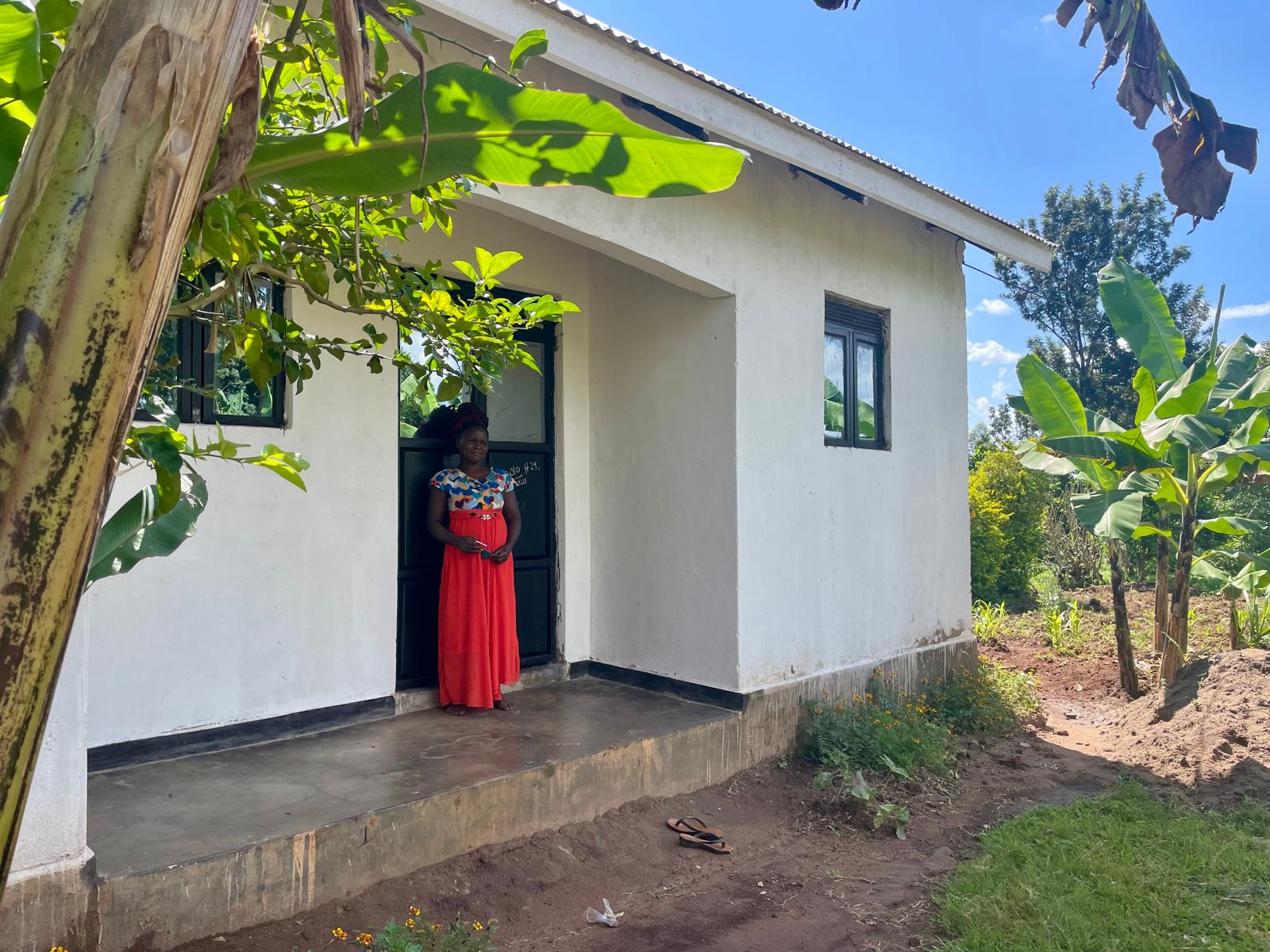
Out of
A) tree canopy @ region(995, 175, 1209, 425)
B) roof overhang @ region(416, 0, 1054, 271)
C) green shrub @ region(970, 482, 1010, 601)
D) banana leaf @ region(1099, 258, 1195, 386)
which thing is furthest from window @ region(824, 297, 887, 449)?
tree canopy @ region(995, 175, 1209, 425)

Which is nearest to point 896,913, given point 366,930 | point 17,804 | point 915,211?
point 366,930

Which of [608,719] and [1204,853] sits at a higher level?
[608,719]

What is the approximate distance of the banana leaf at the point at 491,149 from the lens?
1234 millimetres

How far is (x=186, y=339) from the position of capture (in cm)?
455

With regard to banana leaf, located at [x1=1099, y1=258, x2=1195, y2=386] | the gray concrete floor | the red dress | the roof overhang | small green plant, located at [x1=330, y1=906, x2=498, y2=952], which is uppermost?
the roof overhang

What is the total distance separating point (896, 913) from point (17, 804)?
13.4 feet

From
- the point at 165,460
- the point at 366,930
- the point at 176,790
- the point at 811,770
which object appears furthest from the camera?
the point at 811,770

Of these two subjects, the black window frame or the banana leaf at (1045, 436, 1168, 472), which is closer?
the black window frame

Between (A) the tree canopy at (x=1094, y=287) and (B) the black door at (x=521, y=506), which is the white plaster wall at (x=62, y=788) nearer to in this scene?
(B) the black door at (x=521, y=506)

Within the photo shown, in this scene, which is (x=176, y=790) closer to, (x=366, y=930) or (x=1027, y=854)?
(x=366, y=930)

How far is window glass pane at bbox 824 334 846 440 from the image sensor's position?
6734 millimetres

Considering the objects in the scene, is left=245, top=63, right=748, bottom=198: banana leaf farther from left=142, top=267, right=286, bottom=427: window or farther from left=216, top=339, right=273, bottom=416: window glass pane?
left=216, top=339, right=273, bottom=416: window glass pane

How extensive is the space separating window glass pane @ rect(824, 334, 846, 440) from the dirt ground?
94.6 inches

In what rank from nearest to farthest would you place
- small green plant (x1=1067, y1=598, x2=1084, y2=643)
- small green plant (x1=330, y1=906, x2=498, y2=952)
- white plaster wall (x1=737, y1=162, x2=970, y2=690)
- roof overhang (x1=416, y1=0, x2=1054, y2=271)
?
small green plant (x1=330, y1=906, x2=498, y2=952) → roof overhang (x1=416, y1=0, x2=1054, y2=271) → white plaster wall (x1=737, y1=162, x2=970, y2=690) → small green plant (x1=1067, y1=598, x2=1084, y2=643)
